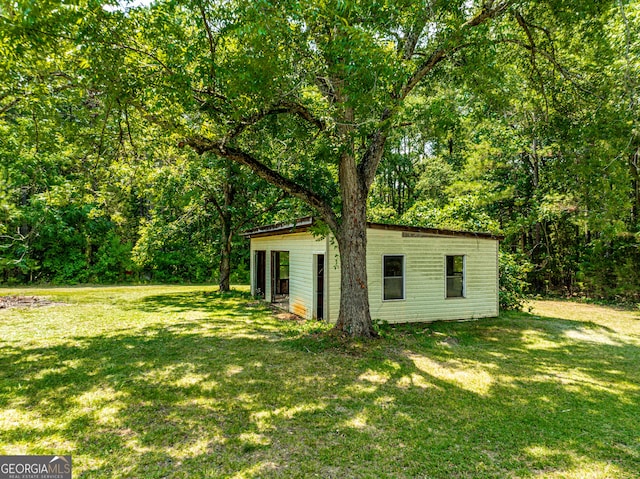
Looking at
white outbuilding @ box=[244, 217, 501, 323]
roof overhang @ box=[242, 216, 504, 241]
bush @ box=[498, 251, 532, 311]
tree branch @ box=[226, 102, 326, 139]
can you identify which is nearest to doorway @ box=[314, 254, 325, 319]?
white outbuilding @ box=[244, 217, 501, 323]

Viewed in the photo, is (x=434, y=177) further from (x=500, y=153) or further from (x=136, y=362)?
(x=136, y=362)

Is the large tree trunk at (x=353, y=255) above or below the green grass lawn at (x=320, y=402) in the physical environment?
above

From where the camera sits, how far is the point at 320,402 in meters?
4.41

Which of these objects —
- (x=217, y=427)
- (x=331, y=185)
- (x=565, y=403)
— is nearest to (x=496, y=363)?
(x=565, y=403)

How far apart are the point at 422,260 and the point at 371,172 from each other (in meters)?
3.37

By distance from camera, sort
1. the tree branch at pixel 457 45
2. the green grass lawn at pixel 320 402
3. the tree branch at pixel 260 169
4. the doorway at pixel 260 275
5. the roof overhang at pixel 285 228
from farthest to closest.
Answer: the doorway at pixel 260 275
the roof overhang at pixel 285 228
the tree branch at pixel 260 169
the tree branch at pixel 457 45
the green grass lawn at pixel 320 402

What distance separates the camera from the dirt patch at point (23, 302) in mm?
11504

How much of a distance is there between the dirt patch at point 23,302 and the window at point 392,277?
10.8 metres

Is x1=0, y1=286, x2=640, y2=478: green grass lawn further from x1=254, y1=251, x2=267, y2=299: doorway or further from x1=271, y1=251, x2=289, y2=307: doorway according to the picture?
x1=254, y1=251, x2=267, y2=299: doorway

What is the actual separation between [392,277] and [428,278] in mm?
1057

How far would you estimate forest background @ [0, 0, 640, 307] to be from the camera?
205 inches

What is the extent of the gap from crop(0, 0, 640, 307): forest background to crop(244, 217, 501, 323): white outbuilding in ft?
4.80

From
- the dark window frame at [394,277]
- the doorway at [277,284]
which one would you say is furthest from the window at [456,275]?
the doorway at [277,284]

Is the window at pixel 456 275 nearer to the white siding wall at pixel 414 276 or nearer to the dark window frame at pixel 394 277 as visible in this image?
the white siding wall at pixel 414 276
